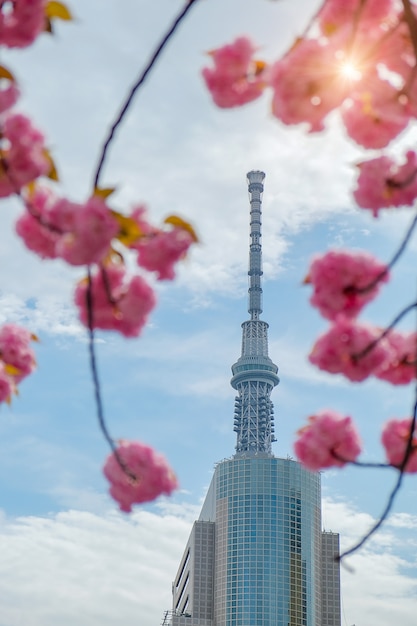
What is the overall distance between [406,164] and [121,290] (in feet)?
4.27

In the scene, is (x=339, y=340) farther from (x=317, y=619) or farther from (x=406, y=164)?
(x=317, y=619)

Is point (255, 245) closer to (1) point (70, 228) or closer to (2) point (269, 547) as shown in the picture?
(2) point (269, 547)

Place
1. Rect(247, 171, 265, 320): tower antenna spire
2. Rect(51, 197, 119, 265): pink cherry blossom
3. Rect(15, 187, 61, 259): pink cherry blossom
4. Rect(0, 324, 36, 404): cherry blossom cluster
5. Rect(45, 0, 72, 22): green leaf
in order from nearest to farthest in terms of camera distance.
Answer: Rect(51, 197, 119, 265): pink cherry blossom → Rect(15, 187, 61, 259): pink cherry blossom → Rect(45, 0, 72, 22): green leaf → Rect(0, 324, 36, 404): cherry blossom cluster → Rect(247, 171, 265, 320): tower antenna spire

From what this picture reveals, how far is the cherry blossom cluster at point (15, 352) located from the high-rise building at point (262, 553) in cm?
10755

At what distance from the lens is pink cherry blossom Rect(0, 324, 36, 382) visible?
5133 mm

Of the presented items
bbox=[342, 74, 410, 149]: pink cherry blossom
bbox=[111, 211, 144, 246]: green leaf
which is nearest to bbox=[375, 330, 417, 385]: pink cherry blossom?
bbox=[342, 74, 410, 149]: pink cherry blossom

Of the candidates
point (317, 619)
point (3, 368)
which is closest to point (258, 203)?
point (317, 619)

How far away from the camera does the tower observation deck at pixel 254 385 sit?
135 meters

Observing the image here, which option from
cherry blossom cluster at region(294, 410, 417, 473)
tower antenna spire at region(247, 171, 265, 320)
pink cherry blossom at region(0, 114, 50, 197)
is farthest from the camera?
tower antenna spire at region(247, 171, 265, 320)

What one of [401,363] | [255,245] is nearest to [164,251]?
[401,363]

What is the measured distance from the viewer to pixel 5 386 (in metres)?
5.02

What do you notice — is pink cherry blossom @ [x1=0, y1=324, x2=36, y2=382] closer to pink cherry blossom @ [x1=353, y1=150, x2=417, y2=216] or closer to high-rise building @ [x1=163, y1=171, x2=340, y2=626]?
pink cherry blossom @ [x1=353, y1=150, x2=417, y2=216]

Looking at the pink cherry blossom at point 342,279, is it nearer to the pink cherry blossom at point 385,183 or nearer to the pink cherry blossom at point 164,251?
the pink cherry blossom at point 385,183

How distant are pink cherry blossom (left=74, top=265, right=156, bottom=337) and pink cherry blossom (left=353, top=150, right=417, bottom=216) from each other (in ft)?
3.19
